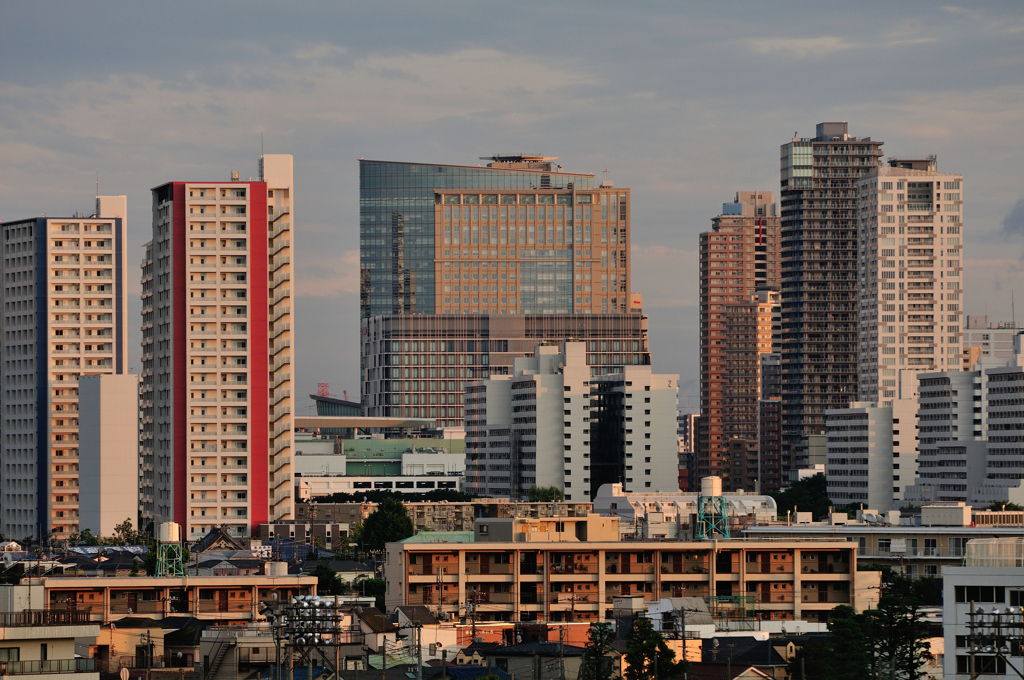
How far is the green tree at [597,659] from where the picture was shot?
84.1 meters

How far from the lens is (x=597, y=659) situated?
84.6 metres

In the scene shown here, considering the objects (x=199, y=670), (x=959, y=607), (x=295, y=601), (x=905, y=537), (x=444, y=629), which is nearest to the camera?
(x=295, y=601)

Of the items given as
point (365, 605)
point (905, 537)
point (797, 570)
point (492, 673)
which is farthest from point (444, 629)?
point (905, 537)

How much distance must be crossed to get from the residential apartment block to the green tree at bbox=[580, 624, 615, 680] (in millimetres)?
40853

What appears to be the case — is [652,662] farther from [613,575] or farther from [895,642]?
[613,575]

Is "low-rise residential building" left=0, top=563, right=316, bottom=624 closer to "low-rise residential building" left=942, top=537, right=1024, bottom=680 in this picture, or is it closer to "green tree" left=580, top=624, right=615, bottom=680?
"green tree" left=580, top=624, right=615, bottom=680

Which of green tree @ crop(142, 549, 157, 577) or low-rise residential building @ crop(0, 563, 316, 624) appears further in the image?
green tree @ crop(142, 549, 157, 577)

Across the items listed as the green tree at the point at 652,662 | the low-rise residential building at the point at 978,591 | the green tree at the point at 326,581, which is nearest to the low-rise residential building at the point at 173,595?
the green tree at the point at 326,581

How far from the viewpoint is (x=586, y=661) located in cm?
8619

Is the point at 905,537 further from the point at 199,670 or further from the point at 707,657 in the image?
the point at 199,670

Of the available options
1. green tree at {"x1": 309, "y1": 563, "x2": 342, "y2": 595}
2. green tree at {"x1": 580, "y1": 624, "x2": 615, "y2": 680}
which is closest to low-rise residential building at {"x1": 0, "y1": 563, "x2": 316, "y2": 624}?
green tree at {"x1": 309, "y1": 563, "x2": 342, "y2": 595}

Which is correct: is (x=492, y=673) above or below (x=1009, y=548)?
below

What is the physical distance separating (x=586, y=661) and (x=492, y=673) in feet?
15.8

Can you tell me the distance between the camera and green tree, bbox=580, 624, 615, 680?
A: 84.1 metres
